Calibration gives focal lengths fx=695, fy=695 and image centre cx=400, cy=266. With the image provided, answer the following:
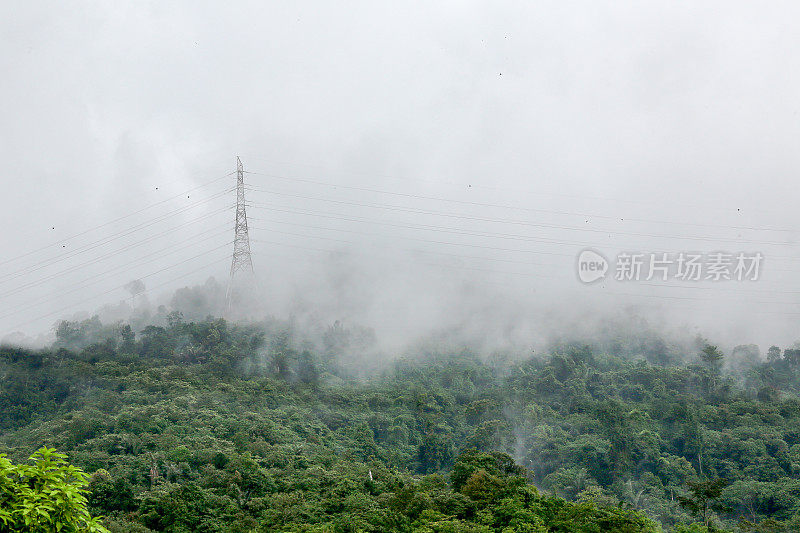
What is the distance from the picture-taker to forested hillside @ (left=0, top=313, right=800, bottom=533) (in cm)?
2612

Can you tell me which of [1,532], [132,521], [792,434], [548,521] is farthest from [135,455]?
[792,434]

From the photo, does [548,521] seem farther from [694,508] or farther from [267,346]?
[267,346]

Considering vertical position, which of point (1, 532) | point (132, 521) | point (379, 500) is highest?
point (1, 532)

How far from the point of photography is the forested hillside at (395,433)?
26.1 m

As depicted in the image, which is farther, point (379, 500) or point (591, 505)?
point (379, 500)

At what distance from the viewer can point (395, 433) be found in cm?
4916

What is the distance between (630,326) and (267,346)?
1844 inches

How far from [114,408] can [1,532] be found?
38.6 meters

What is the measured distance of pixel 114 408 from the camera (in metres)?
43.1

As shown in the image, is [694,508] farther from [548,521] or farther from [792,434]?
[792,434]

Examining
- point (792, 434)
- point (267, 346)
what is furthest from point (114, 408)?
point (792, 434)

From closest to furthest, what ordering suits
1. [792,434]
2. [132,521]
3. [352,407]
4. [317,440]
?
[132,521]
[317,440]
[792,434]
[352,407]

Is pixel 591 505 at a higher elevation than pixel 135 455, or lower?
higher

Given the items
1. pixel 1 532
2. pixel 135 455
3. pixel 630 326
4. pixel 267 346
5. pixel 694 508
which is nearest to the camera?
pixel 1 532
